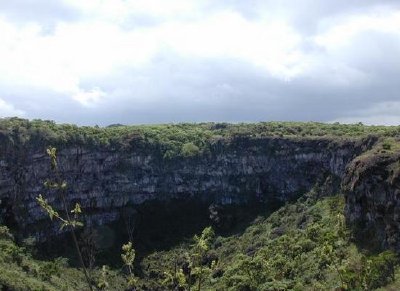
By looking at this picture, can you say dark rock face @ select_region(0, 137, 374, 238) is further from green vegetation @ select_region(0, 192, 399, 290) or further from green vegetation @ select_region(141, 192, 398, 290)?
green vegetation @ select_region(141, 192, 398, 290)

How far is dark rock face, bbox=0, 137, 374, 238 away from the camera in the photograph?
12938cm

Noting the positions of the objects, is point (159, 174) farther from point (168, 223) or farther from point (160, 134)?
point (160, 134)

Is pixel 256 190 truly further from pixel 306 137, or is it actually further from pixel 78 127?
pixel 78 127

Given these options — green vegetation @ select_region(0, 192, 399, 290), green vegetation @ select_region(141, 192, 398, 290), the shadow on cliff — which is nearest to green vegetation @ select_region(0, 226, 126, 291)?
green vegetation @ select_region(0, 192, 399, 290)

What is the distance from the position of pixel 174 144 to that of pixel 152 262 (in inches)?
1391

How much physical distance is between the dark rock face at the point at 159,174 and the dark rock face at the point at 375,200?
108ft

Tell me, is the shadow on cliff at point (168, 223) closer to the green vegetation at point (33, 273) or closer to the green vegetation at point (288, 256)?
the green vegetation at point (288, 256)

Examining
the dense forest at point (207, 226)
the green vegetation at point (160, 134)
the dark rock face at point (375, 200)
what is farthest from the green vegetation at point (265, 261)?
the green vegetation at point (160, 134)

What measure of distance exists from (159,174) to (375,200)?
75.5 m

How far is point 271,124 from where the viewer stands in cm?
16512

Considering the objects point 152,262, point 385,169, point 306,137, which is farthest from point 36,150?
point 385,169

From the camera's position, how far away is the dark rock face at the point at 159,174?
129 meters

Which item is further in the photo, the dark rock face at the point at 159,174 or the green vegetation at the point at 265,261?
the dark rock face at the point at 159,174

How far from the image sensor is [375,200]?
84.8 m
